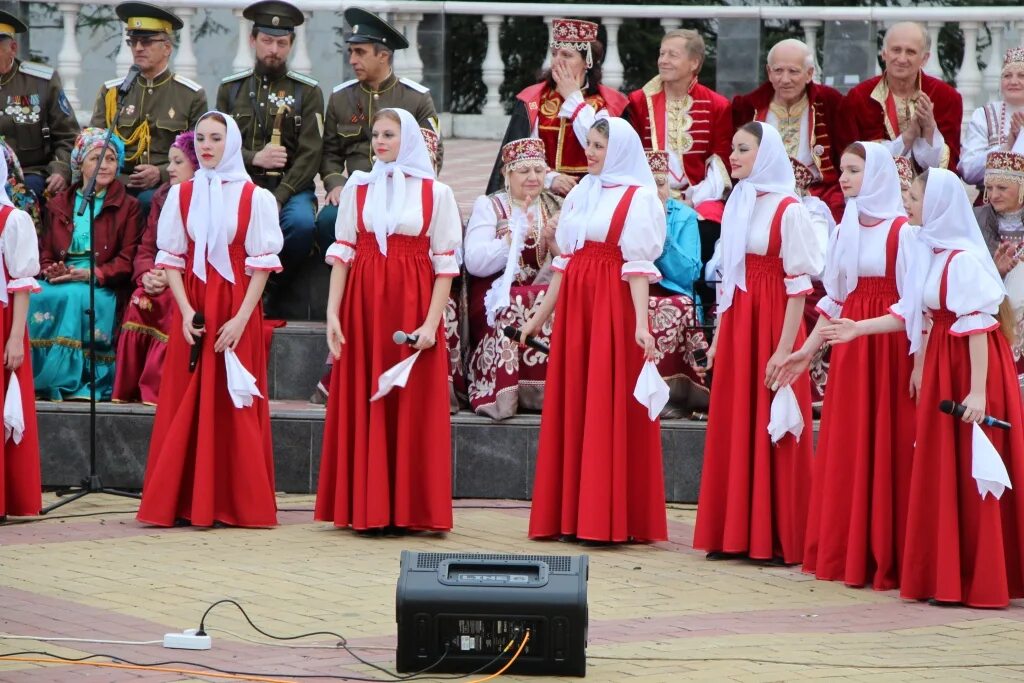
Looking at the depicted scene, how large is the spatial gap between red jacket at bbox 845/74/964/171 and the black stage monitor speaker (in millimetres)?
5958

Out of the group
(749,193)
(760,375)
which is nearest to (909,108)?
(749,193)

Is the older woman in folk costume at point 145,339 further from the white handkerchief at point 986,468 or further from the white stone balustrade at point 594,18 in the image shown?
the white handkerchief at point 986,468

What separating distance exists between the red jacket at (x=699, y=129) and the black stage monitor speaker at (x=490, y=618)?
5.78 meters

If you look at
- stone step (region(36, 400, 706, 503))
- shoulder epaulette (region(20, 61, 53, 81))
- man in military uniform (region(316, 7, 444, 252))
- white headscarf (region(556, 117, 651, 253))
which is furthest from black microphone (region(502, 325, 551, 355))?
shoulder epaulette (region(20, 61, 53, 81))

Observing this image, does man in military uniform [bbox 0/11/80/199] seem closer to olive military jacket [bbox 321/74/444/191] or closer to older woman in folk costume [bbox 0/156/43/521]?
olive military jacket [bbox 321/74/444/191]

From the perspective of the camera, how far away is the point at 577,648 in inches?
260

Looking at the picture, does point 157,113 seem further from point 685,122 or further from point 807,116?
point 807,116

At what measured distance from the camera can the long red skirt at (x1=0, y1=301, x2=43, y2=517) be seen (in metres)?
9.84

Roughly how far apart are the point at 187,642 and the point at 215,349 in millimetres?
2912

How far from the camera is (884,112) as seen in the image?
39.4ft

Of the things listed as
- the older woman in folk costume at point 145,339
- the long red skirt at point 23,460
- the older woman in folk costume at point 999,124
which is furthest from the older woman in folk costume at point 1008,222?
the long red skirt at point 23,460

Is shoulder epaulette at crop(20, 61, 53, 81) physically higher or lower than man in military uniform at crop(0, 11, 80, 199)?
higher

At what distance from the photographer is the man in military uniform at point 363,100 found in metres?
12.1

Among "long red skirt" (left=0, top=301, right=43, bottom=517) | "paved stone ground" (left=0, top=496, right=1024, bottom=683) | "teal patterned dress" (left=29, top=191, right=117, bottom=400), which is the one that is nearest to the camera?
"paved stone ground" (left=0, top=496, right=1024, bottom=683)
